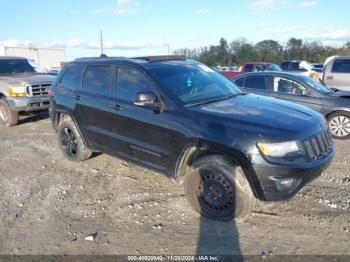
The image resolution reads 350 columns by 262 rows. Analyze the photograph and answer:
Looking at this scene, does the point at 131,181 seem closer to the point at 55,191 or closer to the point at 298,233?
the point at 55,191

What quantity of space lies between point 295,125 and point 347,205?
1436mm

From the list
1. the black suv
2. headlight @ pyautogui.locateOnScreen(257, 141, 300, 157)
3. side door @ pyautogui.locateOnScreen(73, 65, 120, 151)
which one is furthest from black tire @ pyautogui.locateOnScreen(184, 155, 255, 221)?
side door @ pyautogui.locateOnScreen(73, 65, 120, 151)

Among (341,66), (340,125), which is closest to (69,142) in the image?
(340,125)

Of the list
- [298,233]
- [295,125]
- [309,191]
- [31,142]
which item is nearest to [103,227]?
[298,233]

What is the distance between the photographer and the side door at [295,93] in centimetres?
674

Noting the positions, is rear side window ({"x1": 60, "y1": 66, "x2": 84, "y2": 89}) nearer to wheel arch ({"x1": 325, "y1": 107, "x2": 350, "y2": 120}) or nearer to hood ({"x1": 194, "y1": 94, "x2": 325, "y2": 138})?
hood ({"x1": 194, "y1": 94, "x2": 325, "y2": 138})

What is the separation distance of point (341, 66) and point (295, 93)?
4.32 meters

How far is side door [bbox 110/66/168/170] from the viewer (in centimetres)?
373

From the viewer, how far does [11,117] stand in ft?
26.6

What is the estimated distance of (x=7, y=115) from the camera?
821 centimetres

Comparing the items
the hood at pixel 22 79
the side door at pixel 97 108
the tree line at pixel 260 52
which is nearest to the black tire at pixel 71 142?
the side door at pixel 97 108

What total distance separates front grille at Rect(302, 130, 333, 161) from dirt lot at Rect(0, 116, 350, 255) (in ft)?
2.55

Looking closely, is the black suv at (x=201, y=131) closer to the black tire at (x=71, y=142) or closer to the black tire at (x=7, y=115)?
the black tire at (x=71, y=142)

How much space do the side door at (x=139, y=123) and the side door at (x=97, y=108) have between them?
177mm
